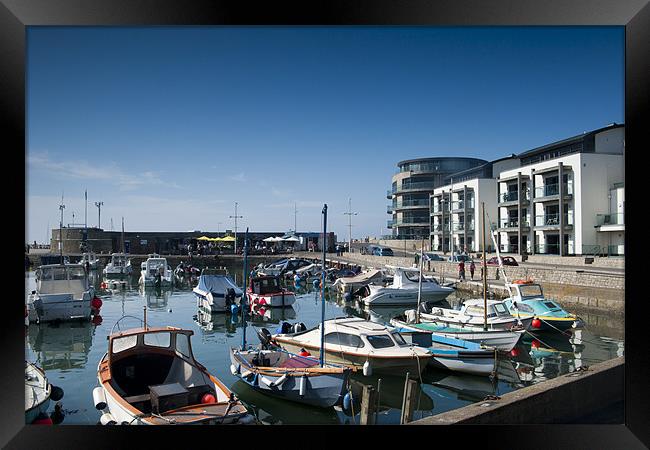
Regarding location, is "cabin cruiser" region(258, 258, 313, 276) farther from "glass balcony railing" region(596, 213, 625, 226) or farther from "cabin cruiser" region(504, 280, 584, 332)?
"cabin cruiser" region(504, 280, 584, 332)

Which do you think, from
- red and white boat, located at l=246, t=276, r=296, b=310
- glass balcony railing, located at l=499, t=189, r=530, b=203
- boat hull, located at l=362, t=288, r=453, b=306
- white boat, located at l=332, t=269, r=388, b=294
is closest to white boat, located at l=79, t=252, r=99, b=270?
red and white boat, located at l=246, t=276, r=296, b=310

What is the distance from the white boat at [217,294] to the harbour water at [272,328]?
0.36 metres

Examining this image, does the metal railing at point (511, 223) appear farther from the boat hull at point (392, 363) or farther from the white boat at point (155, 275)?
the boat hull at point (392, 363)

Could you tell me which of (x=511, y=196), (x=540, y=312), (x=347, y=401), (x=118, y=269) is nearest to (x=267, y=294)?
(x=540, y=312)

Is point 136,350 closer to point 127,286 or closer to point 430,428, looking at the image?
point 430,428

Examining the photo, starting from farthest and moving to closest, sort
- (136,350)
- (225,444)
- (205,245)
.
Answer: (205,245), (136,350), (225,444)

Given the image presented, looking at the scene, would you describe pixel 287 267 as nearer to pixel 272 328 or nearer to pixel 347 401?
pixel 272 328

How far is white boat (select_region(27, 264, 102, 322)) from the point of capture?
15.3 m

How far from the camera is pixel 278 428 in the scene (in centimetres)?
448

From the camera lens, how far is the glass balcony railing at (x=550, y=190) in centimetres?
2548

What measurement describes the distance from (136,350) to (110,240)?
3796cm
